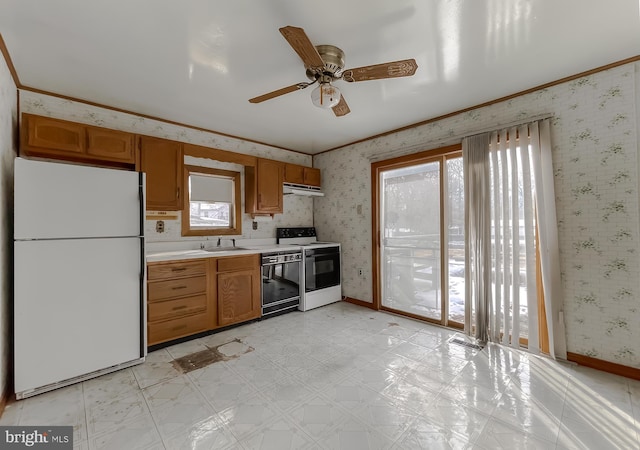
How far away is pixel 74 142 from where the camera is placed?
98.0 inches

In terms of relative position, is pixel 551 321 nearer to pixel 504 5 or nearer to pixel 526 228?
pixel 526 228

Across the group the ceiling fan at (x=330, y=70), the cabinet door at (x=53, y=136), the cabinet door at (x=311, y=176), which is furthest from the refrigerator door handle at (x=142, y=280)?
the cabinet door at (x=311, y=176)

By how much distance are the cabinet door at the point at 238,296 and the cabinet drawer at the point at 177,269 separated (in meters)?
0.25

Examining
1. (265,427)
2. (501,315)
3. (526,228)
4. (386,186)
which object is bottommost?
(265,427)

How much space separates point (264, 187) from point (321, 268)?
149cm

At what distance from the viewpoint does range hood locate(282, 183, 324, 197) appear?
4238 millimetres

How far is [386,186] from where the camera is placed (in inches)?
159

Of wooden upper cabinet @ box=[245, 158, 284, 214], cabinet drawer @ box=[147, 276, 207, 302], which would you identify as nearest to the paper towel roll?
wooden upper cabinet @ box=[245, 158, 284, 214]

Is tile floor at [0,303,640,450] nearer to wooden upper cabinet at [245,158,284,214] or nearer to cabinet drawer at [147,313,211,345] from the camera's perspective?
cabinet drawer at [147,313,211,345]

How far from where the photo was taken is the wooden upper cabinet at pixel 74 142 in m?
A: 2.33

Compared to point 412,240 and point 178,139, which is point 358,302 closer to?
point 412,240

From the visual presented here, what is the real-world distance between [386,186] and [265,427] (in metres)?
3.26

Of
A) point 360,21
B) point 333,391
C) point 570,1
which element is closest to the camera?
point 570,1

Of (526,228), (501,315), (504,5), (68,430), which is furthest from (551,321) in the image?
(68,430)
